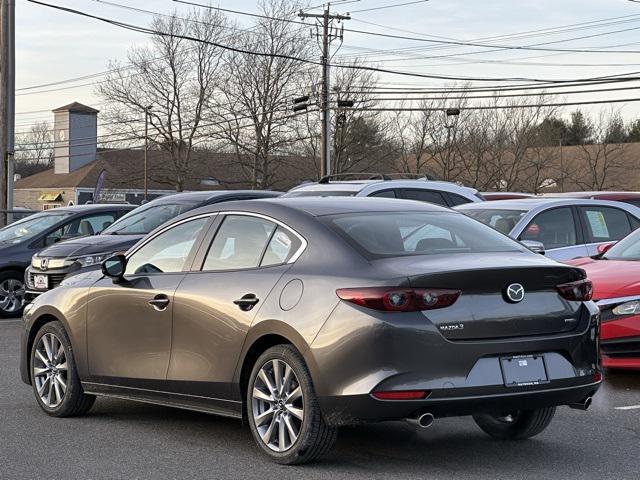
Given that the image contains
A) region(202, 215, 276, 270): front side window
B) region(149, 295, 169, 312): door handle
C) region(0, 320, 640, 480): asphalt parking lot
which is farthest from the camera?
region(149, 295, 169, 312): door handle

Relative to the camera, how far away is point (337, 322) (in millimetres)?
5711

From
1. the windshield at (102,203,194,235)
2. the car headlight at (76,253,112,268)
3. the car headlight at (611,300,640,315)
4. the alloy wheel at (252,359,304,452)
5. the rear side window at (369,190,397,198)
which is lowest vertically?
the alloy wheel at (252,359,304,452)

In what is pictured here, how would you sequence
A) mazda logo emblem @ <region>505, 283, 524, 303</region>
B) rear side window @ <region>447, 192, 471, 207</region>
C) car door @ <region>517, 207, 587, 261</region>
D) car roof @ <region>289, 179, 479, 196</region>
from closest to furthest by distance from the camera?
1. mazda logo emblem @ <region>505, 283, 524, 303</region>
2. car door @ <region>517, 207, 587, 261</region>
3. car roof @ <region>289, 179, 479, 196</region>
4. rear side window @ <region>447, 192, 471, 207</region>

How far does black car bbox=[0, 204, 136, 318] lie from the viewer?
53.7 feet

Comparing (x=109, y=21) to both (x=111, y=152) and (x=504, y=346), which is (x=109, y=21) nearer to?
(x=504, y=346)

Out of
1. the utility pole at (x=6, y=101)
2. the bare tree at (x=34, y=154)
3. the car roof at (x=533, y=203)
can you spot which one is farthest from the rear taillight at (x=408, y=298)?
the bare tree at (x=34, y=154)

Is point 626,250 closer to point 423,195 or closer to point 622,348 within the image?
point 622,348

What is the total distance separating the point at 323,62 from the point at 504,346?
4390 cm

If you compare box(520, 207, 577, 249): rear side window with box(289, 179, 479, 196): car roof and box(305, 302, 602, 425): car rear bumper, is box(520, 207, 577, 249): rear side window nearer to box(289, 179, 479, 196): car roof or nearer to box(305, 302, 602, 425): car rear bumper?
box(289, 179, 479, 196): car roof

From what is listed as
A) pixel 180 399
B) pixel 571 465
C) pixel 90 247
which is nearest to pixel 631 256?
pixel 571 465

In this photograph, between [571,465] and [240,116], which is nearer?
[571,465]

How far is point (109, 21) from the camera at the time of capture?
31031 mm

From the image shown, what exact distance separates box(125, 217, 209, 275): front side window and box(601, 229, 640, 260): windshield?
4.85 metres

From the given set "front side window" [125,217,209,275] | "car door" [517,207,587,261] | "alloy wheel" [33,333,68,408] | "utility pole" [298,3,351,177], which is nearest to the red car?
"car door" [517,207,587,261]
